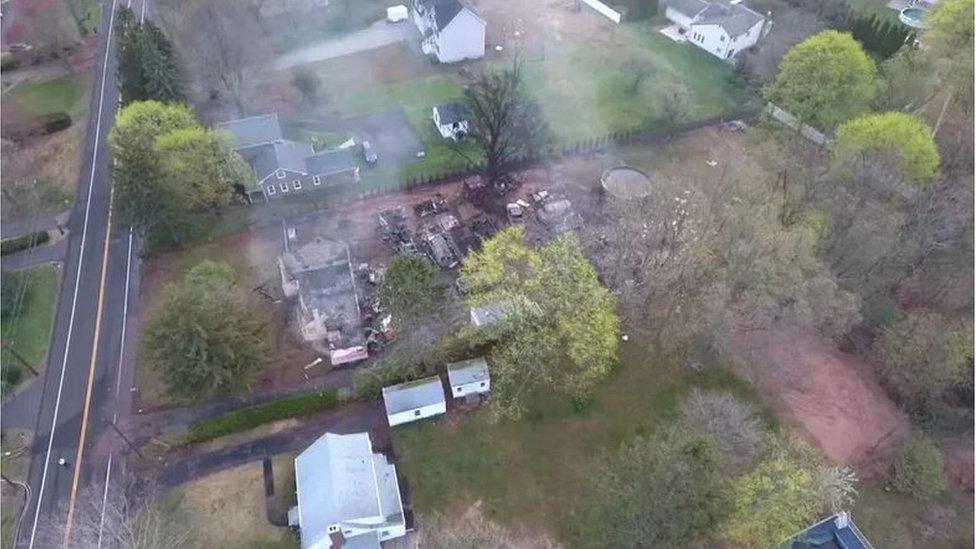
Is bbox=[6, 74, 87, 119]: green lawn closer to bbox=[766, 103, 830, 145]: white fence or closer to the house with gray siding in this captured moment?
the house with gray siding

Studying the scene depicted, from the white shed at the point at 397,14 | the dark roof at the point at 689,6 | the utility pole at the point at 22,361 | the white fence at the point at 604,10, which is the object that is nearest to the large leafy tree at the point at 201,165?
the utility pole at the point at 22,361

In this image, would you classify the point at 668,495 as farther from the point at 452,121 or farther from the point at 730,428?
the point at 452,121

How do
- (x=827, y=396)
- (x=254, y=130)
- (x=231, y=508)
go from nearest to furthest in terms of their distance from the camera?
(x=231, y=508)
(x=827, y=396)
(x=254, y=130)

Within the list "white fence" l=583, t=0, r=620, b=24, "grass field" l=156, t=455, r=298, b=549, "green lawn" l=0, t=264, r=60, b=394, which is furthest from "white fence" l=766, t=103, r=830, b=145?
"green lawn" l=0, t=264, r=60, b=394

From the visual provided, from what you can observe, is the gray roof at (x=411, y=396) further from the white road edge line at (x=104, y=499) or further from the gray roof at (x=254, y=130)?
the gray roof at (x=254, y=130)

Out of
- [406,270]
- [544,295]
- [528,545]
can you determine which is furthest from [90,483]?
[544,295]

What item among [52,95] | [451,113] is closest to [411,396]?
[451,113]
